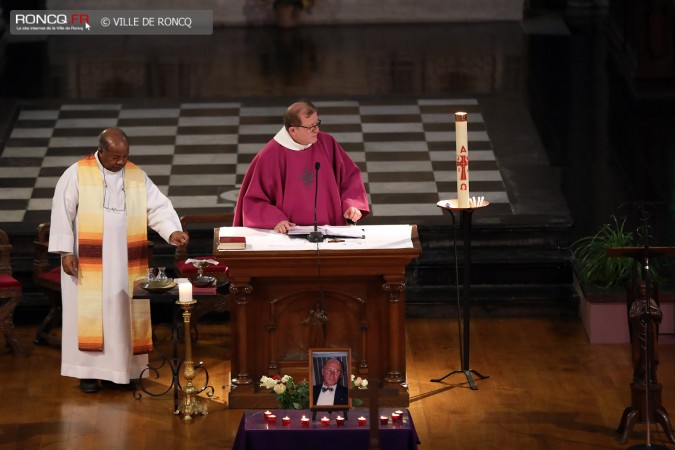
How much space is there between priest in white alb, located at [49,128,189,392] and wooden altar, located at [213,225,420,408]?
2.50 feet

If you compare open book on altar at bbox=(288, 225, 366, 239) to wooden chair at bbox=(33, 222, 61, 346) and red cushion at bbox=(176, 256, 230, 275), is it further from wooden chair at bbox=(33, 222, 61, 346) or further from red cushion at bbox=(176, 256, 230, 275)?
wooden chair at bbox=(33, 222, 61, 346)

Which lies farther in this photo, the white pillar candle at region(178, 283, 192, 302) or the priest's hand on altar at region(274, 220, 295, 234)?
the priest's hand on altar at region(274, 220, 295, 234)

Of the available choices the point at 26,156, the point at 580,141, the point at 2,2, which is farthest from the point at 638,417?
the point at 2,2

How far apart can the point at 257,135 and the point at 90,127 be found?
1.56 metres

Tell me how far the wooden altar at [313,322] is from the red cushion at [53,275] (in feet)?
5.64

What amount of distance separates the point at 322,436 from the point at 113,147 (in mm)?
2684

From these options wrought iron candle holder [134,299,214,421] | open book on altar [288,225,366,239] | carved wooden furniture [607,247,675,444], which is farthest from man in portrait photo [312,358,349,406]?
carved wooden furniture [607,247,675,444]

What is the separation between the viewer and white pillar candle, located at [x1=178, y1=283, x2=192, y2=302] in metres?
9.60

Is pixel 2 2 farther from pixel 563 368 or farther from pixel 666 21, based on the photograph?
pixel 563 368

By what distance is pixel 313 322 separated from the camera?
978 centimetres

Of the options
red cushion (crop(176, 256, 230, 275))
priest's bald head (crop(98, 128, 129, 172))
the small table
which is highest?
priest's bald head (crop(98, 128, 129, 172))

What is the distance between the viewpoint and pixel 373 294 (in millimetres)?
9797

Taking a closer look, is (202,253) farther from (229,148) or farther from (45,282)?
(229,148)

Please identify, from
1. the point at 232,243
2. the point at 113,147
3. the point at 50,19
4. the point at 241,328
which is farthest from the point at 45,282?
the point at 50,19
